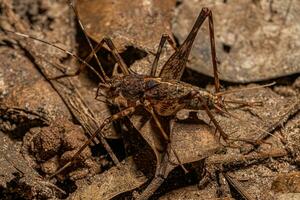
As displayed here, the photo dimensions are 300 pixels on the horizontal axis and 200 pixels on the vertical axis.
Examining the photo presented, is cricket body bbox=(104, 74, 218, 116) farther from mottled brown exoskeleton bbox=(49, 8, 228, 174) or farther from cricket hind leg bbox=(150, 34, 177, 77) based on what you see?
cricket hind leg bbox=(150, 34, 177, 77)

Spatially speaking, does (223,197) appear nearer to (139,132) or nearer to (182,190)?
(182,190)

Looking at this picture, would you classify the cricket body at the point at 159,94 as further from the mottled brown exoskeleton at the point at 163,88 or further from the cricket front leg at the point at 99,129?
the cricket front leg at the point at 99,129

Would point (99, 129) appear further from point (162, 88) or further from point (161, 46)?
point (161, 46)

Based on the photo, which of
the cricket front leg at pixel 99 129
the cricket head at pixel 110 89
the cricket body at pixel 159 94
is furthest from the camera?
the cricket head at pixel 110 89

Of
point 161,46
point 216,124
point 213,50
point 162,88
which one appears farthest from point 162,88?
point 216,124

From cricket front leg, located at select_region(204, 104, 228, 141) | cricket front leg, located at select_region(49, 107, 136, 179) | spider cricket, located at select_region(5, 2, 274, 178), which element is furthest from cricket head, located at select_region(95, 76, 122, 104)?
cricket front leg, located at select_region(204, 104, 228, 141)

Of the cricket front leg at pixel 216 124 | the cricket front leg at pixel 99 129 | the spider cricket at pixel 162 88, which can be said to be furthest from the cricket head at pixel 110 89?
the cricket front leg at pixel 216 124

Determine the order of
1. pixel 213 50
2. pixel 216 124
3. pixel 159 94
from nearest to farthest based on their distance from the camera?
pixel 216 124, pixel 213 50, pixel 159 94

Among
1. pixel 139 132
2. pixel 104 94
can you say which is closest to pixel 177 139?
pixel 139 132
